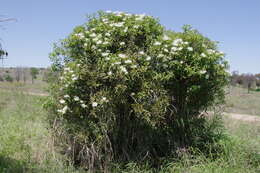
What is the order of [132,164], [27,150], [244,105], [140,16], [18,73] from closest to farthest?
[132,164], [140,16], [27,150], [244,105], [18,73]

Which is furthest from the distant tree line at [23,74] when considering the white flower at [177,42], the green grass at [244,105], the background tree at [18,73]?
the white flower at [177,42]

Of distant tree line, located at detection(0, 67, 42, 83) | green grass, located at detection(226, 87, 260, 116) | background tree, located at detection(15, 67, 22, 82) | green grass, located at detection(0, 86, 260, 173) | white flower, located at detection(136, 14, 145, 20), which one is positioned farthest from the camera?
background tree, located at detection(15, 67, 22, 82)

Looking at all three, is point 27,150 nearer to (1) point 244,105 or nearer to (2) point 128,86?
(2) point 128,86

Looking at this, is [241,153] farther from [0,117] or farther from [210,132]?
[0,117]

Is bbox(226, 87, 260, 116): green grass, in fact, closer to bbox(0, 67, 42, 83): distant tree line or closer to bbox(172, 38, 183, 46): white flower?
bbox(172, 38, 183, 46): white flower

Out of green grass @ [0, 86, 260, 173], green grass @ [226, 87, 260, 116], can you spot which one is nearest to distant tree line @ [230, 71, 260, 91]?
green grass @ [226, 87, 260, 116]

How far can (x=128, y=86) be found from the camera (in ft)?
13.1

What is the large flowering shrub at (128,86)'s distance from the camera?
13.1 feet

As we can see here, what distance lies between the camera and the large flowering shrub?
4000mm

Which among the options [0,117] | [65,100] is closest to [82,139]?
[65,100]

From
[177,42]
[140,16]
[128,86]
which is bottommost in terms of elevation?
[128,86]

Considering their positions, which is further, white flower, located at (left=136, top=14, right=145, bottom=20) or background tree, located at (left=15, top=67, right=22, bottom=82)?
background tree, located at (left=15, top=67, right=22, bottom=82)

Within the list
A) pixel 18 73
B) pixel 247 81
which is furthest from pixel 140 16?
pixel 247 81

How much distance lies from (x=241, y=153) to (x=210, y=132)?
73 cm
